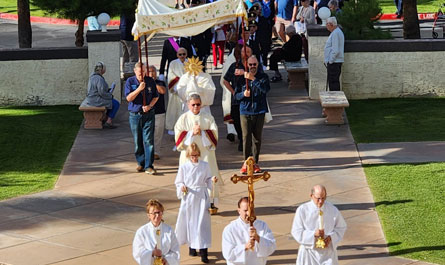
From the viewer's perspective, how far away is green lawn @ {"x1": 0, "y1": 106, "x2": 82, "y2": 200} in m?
16.6

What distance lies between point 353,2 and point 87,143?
7.80 metres

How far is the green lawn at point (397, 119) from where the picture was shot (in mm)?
19031

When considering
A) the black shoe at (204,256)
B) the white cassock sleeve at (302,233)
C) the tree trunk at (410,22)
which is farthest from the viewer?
the tree trunk at (410,22)

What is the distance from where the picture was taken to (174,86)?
18.5 m

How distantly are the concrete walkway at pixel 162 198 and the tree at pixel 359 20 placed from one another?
3.25 meters

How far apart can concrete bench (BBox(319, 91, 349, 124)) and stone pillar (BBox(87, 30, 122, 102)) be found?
15.0ft

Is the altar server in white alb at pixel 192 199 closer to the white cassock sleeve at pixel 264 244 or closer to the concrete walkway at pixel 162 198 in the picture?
the concrete walkway at pixel 162 198

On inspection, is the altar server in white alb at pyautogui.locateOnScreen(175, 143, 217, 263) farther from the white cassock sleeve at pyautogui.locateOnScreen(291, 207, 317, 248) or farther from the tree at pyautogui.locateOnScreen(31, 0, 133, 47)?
the tree at pyautogui.locateOnScreen(31, 0, 133, 47)

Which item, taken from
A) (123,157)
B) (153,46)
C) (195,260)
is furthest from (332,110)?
(153,46)

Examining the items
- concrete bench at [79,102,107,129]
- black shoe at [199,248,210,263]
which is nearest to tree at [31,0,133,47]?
concrete bench at [79,102,107,129]

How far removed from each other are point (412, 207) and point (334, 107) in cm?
554

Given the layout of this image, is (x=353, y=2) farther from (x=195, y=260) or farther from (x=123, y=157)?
(x=195, y=260)

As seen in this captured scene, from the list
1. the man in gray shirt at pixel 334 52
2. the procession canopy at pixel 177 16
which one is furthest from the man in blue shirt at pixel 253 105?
the man in gray shirt at pixel 334 52

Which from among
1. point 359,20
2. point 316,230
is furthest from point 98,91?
point 316,230
